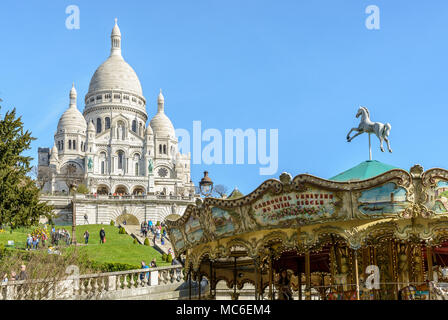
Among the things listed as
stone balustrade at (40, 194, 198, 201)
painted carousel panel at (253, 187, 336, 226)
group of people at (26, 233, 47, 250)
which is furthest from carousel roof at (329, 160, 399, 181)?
stone balustrade at (40, 194, 198, 201)

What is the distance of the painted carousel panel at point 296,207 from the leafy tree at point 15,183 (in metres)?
14.1

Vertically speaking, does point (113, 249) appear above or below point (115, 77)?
below

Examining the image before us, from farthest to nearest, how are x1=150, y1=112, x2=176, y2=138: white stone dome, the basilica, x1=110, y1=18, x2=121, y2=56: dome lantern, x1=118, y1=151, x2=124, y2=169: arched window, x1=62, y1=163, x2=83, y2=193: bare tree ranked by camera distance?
1. x1=110, y1=18, x2=121, y2=56: dome lantern
2. x1=150, y1=112, x2=176, y2=138: white stone dome
3. x1=118, y1=151, x2=124, y2=169: arched window
4. the basilica
5. x1=62, y1=163, x2=83, y2=193: bare tree

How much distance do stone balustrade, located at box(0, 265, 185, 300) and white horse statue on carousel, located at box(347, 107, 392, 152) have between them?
30.9ft

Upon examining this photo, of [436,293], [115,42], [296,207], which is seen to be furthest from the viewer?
[115,42]

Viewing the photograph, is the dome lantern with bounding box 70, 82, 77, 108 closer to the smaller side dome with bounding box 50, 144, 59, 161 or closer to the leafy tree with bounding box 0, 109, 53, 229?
the smaller side dome with bounding box 50, 144, 59, 161

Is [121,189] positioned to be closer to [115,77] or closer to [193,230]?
[115,77]

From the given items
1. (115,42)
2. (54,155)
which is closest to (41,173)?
(54,155)

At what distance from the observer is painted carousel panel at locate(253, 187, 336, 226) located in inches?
583

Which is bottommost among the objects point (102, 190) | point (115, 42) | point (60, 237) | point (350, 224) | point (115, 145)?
point (60, 237)

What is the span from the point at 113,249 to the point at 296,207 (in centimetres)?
2152

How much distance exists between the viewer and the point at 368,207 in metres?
14.6

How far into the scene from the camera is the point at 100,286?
2156 cm
